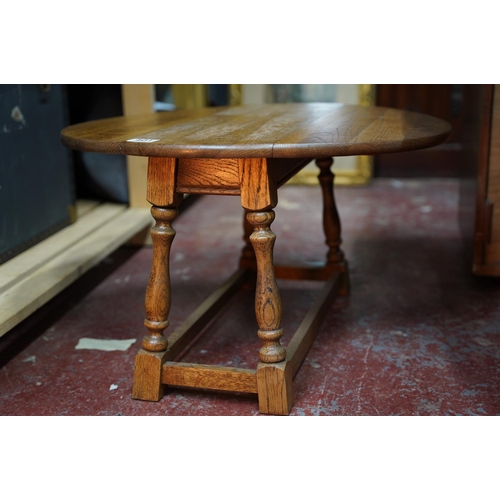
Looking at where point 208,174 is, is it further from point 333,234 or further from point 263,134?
point 333,234

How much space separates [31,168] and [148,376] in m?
1.30

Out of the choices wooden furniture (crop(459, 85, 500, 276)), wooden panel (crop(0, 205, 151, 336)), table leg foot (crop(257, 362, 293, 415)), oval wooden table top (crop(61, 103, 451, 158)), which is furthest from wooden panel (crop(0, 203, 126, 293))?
wooden furniture (crop(459, 85, 500, 276))

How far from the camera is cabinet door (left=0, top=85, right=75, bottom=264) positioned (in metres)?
2.92

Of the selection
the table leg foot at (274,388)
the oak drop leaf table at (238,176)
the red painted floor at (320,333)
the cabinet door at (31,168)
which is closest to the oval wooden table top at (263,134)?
the oak drop leaf table at (238,176)

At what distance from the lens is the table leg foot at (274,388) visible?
7.04ft

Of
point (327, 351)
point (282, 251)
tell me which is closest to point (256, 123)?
point (327, 351)

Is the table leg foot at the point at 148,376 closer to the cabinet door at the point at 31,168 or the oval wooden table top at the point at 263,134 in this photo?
the oval wooden table top at the point at 263,134

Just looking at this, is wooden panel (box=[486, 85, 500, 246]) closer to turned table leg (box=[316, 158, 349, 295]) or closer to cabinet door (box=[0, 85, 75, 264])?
turned table leg (box=[316, 158, 349, 295])

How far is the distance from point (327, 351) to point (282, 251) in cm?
133

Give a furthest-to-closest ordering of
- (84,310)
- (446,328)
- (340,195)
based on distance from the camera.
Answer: (340,195) < (84,310) < (446,328)

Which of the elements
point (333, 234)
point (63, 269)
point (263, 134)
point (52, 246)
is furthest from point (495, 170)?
point (52, 246)

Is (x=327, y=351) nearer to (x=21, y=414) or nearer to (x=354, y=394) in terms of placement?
(x=354, y=394)

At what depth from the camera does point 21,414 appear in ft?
7.22

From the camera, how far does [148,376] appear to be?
2.26 meters
